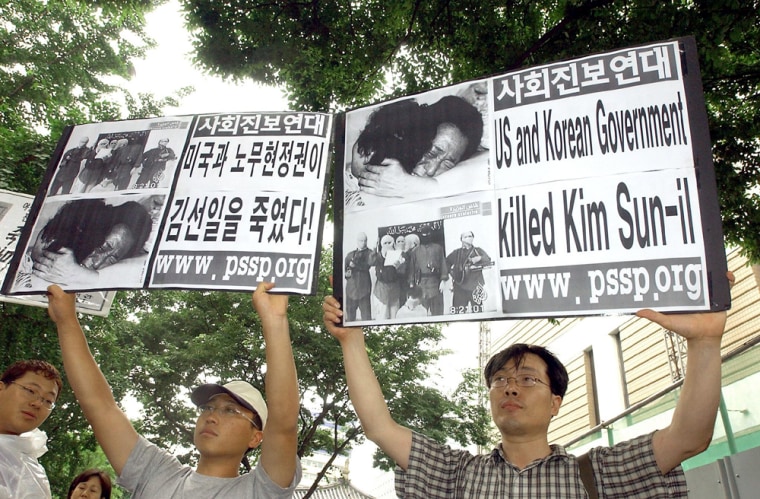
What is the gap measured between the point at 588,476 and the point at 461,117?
1.67m

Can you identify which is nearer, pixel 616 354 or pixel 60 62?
pixel 60 62

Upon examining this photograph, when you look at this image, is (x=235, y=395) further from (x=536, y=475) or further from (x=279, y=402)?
(x=536, y=475)

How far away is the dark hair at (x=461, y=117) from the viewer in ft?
8.54

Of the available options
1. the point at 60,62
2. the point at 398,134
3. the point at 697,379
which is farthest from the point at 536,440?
the point at 60,62

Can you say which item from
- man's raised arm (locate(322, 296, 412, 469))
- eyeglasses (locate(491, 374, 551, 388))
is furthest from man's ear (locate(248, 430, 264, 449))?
A: eyeglasses (locate(491, 374, 551, 388))

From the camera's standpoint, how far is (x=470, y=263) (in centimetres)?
239

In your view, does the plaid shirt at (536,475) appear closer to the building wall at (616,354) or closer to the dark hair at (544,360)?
the dark hair at (544,360)

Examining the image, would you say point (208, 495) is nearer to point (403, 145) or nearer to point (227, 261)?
point (227, 261)

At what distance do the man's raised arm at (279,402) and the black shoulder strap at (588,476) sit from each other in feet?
3.89

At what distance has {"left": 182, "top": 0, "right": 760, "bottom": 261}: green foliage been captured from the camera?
18.9 ft

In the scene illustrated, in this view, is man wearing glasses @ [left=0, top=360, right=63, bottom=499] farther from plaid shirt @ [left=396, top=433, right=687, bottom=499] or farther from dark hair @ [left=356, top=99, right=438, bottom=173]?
dark hair @ [left=356, top=99, right=438, bottom=173]

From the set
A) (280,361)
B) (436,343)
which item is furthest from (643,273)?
(436,343)

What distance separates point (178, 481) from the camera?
99.7 inches

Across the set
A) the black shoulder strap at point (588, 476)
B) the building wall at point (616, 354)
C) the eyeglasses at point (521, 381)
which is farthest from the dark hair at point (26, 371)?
the building wall at point (616, 354)
